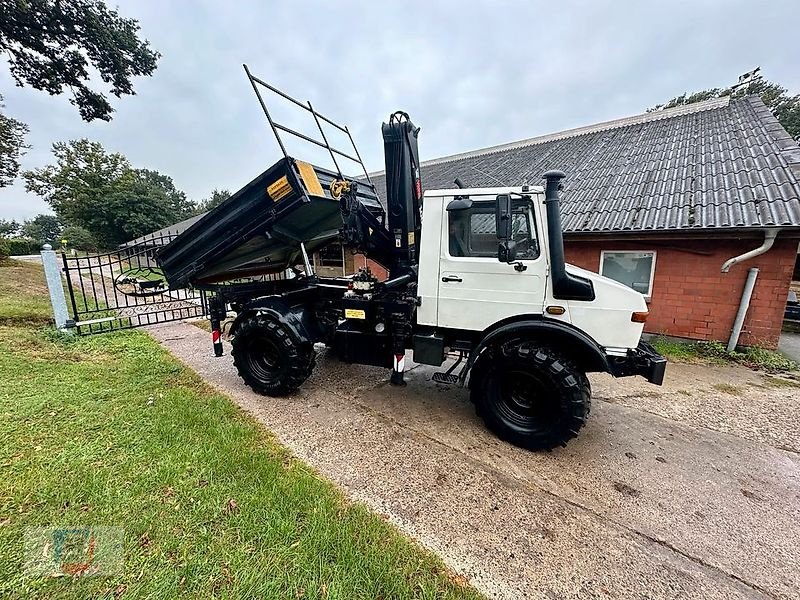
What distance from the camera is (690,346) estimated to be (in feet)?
18.6

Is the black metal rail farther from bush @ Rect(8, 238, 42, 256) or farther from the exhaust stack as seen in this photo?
bush @ Rect(8, 238, 42, 256)

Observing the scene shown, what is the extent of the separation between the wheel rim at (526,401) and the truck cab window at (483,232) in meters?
1.12

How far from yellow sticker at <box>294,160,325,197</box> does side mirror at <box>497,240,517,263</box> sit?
1.91m

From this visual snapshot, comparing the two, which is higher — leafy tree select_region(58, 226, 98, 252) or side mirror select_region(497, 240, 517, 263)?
leafy tree select_region(58, 226, 98, 252)

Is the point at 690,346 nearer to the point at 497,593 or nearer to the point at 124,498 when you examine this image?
the point at 497,593

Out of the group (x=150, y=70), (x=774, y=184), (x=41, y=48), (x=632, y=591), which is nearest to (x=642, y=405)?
(x=632, y=591)

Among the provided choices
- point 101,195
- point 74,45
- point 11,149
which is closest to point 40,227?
point 101,195

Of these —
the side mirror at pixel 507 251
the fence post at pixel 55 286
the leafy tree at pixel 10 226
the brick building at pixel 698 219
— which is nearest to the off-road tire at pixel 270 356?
the side mirror at pixel 507 251

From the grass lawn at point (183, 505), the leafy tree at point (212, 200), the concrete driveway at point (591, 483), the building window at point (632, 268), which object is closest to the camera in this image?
the grass lawn at point (183, 505)

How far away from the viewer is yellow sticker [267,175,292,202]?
3.20 meters

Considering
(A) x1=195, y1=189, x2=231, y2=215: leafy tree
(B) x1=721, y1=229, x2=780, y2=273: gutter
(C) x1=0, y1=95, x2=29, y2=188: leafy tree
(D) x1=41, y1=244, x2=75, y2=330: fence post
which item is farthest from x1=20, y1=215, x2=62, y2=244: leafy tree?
(B) x1=721, y1=229, x2=780, y2=273: gutter

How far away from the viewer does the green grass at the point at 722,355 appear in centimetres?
501

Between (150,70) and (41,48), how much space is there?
2642 mm

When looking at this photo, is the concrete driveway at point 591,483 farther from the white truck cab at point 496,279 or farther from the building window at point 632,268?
the building window at point 632,268
